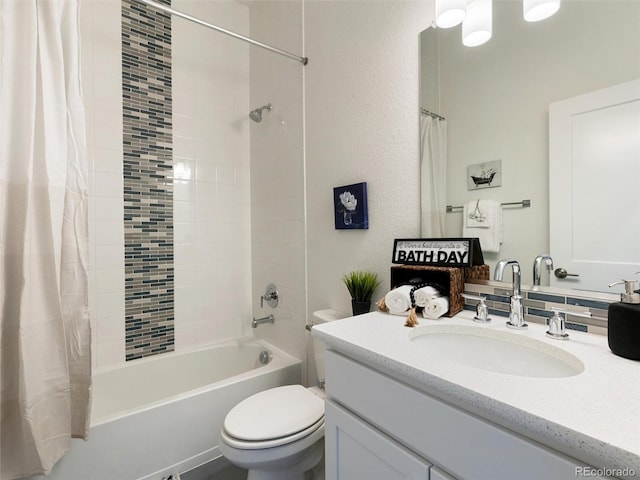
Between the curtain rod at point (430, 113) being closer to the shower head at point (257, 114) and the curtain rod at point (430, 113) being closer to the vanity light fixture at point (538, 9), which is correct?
the vanity light fixture at point (538, 9)

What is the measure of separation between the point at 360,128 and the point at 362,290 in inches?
29.1

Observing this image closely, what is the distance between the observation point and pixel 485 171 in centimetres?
103

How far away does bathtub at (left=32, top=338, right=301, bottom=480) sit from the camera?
50.0 inches

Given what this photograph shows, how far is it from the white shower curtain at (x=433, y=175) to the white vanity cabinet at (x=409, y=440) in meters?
0.62

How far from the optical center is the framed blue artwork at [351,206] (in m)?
1.39

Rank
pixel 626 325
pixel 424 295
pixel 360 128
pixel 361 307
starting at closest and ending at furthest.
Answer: pixel 626 325 → pixel 424 295 → pixel 361 307 → pixel 360 128

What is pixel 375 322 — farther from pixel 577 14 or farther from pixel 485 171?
pixel 577 14

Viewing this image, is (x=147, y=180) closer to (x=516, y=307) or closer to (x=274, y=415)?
(x=274, y=415)

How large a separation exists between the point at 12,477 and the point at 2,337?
0.49 metres

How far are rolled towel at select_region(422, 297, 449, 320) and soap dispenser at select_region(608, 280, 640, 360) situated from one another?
0.39 meters

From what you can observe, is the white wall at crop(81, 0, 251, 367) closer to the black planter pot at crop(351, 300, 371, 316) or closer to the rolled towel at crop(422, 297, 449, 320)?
the black planter pot at crop(351, 300, 371, 316)

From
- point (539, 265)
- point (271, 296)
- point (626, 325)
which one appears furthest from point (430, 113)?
point (271, 296)

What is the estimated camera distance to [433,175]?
3.81 feet

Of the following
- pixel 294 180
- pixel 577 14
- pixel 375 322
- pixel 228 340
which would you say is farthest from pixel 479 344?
pixel 228 340
